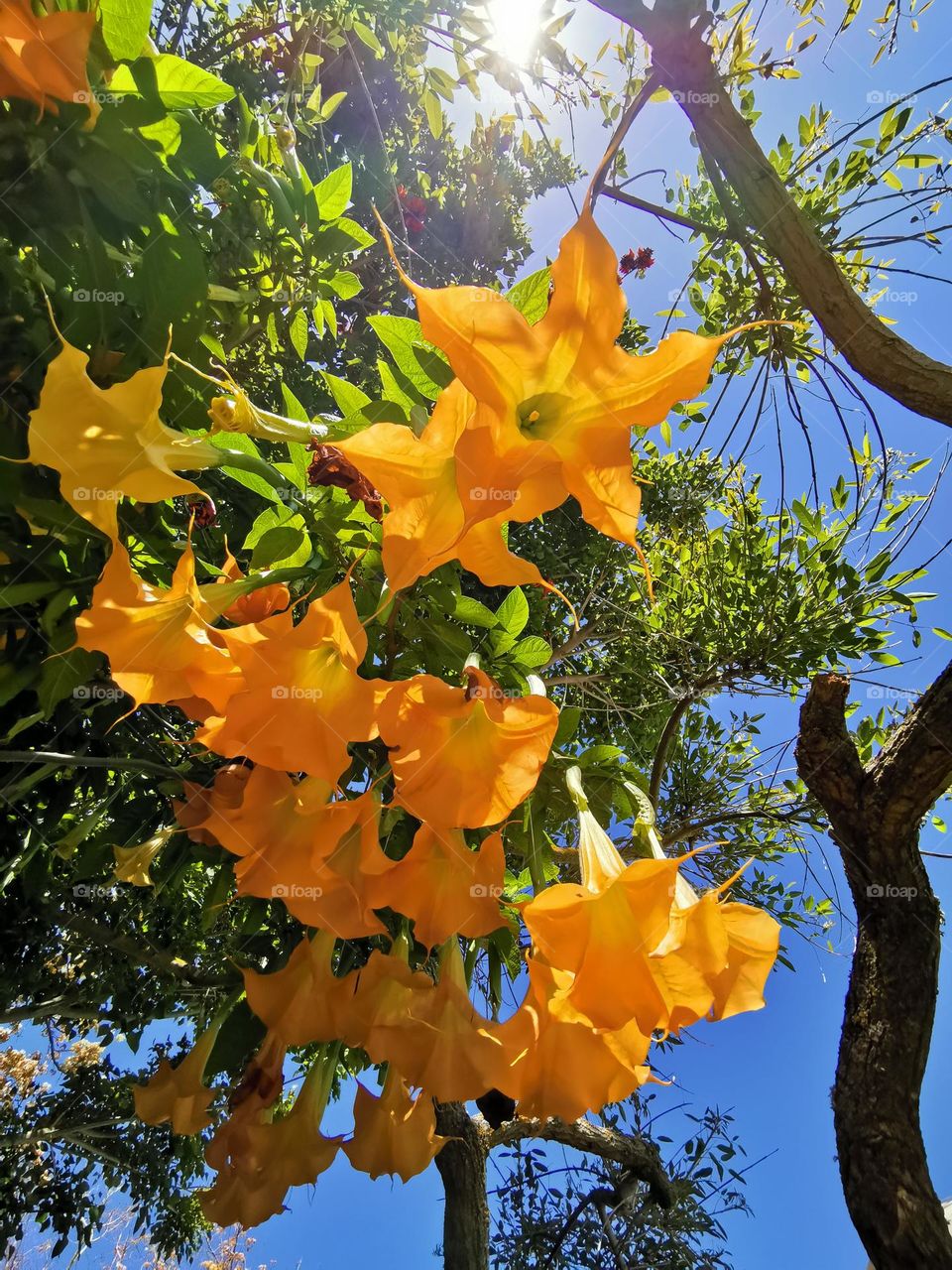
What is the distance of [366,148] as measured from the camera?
4594 millimetres

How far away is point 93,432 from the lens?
574mm

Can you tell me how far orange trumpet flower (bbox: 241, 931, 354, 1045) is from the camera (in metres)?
0.69

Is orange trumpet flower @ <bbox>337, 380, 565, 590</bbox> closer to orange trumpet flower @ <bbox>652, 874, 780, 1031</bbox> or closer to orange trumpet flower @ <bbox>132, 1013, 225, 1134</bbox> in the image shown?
orange trumpet flower @ <bbox>652, 874, 780, 1031</bbox>

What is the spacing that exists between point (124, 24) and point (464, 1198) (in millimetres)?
2897

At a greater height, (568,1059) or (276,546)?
(276,546)

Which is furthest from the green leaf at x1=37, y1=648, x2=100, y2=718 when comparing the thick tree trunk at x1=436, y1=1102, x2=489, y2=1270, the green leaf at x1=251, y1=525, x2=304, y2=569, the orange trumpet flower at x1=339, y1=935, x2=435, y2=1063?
the thick tree trunk at x1=436, y1=1102, x2=489, y2=1270

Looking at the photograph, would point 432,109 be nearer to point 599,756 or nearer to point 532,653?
point 532,653

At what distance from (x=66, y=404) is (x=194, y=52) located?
1965 mm

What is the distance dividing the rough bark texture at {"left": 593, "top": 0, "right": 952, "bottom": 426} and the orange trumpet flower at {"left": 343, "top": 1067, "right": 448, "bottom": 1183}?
1.32 meters

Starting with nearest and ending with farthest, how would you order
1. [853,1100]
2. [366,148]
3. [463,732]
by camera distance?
[463,732], [853,1100], [366,148]

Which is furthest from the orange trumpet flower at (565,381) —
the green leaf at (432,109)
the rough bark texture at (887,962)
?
the green leaf at (432,109)

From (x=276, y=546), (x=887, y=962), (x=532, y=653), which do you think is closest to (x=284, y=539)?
(x=276, y=546)

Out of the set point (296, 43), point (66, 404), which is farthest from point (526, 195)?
point (66, 404)

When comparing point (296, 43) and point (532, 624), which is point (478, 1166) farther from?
point (296, 43)
